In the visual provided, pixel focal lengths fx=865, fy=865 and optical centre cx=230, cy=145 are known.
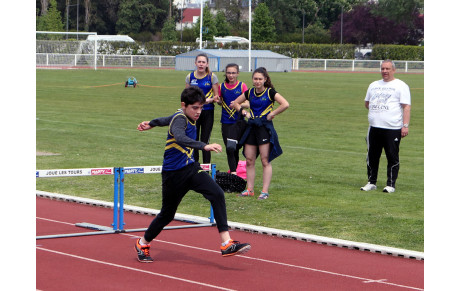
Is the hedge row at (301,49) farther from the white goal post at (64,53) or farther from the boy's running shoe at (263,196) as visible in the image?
the boy's running shoe at (263,196)

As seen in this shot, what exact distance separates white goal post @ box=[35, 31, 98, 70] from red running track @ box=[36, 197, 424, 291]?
53880 mm

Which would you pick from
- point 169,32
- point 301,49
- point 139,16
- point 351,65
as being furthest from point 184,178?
point 139,16

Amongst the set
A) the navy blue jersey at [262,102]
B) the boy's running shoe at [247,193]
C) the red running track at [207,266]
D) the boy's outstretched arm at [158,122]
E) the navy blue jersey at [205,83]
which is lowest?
the red running track at [207,266]

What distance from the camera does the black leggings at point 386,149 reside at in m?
13.0

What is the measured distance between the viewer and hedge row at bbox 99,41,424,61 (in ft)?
280

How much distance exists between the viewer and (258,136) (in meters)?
12.1

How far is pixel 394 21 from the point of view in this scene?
9806 cm

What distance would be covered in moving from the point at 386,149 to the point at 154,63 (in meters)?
64.3

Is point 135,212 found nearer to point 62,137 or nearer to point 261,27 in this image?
point 62,137

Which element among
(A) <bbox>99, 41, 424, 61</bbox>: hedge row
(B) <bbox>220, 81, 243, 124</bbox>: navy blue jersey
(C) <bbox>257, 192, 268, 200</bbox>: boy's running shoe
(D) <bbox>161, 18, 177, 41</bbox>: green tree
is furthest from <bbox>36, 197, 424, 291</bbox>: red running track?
(D) <bbox>161, 18, 177, 41</bbox>: green tree

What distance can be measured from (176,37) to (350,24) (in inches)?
830

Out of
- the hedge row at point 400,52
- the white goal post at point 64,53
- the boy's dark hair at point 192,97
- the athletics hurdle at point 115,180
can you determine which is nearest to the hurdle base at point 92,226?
the athletics hurdle at point 115,180

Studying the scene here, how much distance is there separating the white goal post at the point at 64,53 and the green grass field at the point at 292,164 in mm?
31561

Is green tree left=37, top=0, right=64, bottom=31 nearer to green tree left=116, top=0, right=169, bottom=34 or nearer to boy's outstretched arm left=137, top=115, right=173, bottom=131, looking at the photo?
green tree left=116, top=0, right=169, bottom=34
